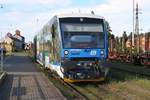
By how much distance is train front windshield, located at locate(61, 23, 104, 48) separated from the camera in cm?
2019

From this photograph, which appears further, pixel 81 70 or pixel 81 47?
pixel 81 47

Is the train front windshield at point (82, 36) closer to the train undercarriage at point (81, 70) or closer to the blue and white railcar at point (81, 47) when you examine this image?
the blue and white railcar at point (81, 47)

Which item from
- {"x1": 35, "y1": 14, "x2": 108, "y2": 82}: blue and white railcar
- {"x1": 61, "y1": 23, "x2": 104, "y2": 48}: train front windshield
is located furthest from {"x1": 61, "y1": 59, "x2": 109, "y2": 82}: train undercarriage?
{"x1": 61, "y1": 23, "x2": 104, "y2": 48}: train front windshield

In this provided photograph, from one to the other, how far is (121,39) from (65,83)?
33.7 meters

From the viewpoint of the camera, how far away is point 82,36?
20.3 metres

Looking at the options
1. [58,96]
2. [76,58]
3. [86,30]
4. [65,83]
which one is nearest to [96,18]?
[86,30]

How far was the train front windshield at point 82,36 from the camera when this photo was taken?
20.2 meters

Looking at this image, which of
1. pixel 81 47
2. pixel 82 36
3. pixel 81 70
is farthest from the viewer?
pixel 82 36

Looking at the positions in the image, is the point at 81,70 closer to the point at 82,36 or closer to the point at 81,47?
the point at 81,47

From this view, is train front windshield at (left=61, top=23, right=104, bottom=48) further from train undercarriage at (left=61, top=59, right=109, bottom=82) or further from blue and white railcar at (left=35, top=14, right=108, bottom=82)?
train undercarriage at (left=61, top=59, right=109, bottom=82)

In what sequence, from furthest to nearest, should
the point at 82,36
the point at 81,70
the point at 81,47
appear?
1. the point at 82,36
2. the point at 81,47
3. the point at 81,70

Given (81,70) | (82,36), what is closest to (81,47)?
(82,36)

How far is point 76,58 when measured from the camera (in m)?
20.1

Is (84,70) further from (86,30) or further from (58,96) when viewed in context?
(58,96)
